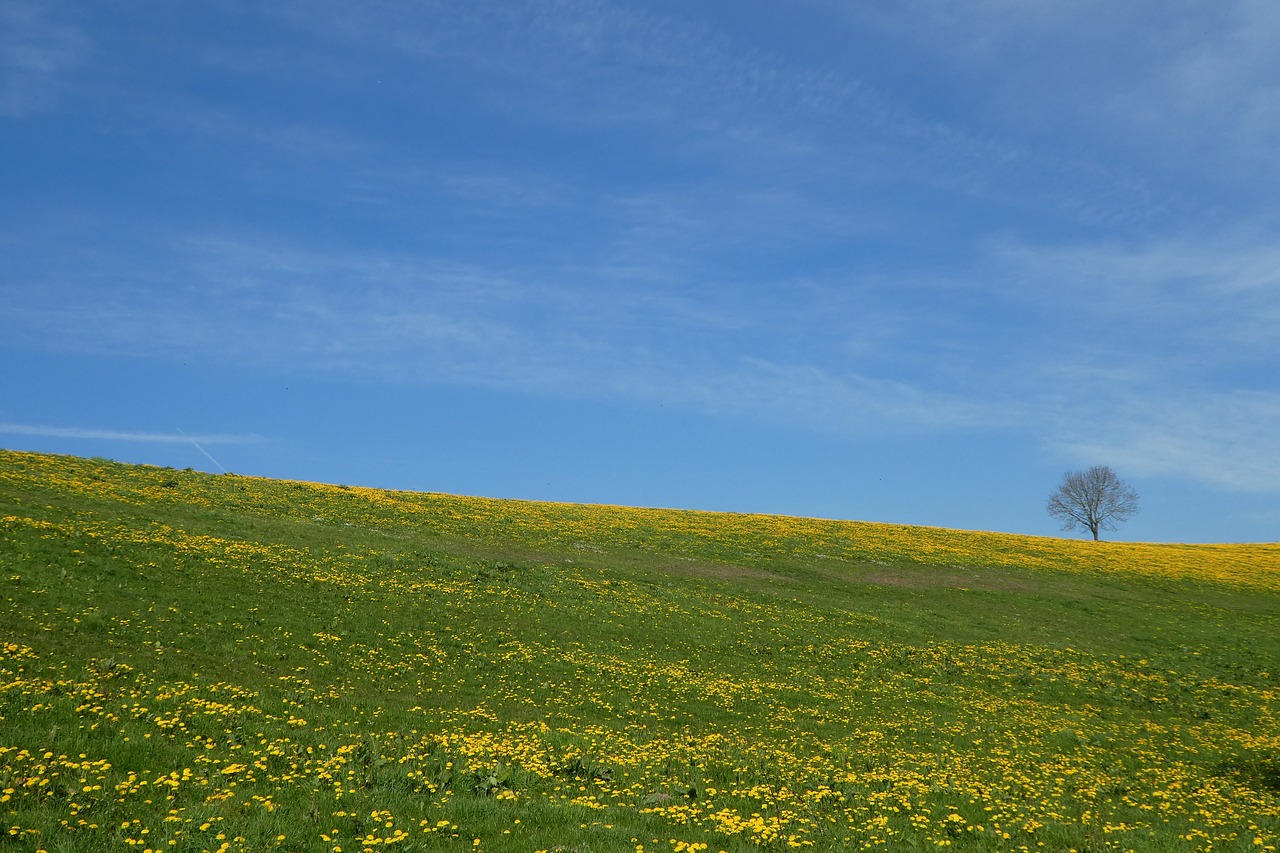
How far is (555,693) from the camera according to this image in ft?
90.3

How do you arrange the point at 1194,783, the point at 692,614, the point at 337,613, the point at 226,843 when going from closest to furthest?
the point at 226,843
the point at 1194,783
the point at 337,613
the point at 692,614

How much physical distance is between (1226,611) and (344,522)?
217ft

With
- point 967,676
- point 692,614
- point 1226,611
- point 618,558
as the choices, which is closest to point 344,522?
point 618,558

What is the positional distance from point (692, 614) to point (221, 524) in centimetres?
2705

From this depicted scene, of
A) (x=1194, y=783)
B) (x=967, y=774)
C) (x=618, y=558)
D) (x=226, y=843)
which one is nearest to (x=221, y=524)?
(x=618, y=558)

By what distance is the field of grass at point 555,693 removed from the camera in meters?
14.4

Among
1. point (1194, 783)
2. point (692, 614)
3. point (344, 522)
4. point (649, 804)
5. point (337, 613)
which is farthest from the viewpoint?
point (344, 522)

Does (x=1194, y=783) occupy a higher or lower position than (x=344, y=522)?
lower

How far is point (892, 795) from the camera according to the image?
1867 cm

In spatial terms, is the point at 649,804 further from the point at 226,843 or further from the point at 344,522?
the point at 344,522

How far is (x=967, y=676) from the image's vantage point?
36.9 meters

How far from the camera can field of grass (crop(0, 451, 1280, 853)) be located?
14.4m

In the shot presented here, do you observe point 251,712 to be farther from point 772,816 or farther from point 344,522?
point 344,522

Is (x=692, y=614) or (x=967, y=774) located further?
(x=692, y=614)
